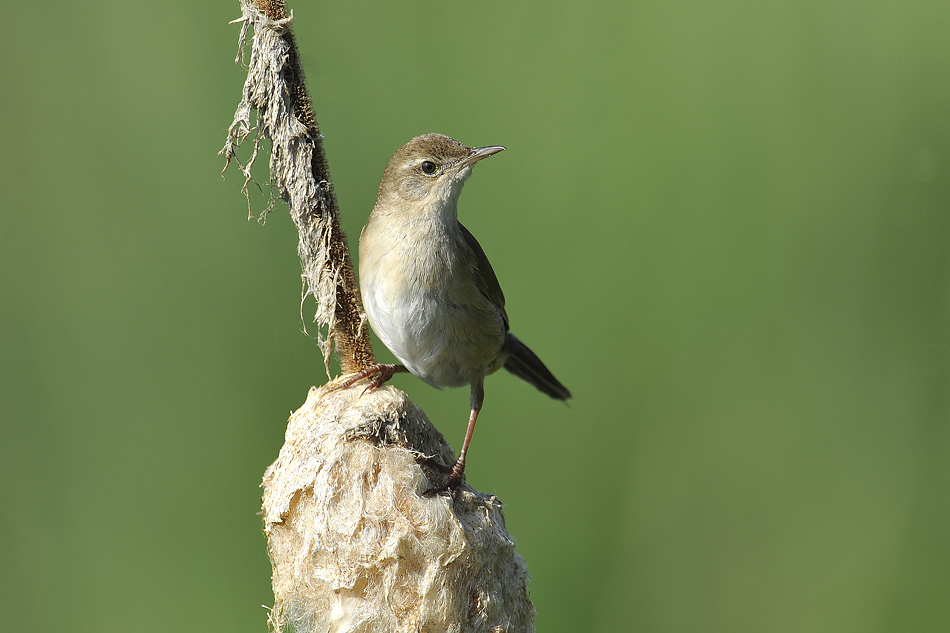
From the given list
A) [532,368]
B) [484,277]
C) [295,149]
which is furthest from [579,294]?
[295,149]

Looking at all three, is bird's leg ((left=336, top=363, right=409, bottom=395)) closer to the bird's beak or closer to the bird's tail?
the bird's tail

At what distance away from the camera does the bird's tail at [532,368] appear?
11.5 feet

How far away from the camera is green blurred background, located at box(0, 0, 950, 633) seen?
10.8 ft

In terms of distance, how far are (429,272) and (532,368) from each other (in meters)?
0.90

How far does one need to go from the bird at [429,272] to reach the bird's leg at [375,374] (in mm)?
39

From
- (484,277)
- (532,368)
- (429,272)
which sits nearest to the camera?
(429,272)

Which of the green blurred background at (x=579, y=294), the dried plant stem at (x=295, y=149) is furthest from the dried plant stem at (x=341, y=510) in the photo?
the green blurred background at (x=579, y=294)

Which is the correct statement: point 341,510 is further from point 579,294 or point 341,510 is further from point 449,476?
point 579,294

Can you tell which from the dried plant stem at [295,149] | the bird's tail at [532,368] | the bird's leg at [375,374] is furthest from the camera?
the bird's tail at [532,368]

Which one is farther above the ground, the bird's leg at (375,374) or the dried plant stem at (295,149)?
the dried plant stem at (295,149)

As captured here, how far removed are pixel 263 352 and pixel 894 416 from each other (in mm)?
3069

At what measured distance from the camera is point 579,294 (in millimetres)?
3654

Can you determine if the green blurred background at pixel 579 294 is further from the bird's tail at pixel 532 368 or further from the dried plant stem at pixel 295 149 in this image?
the dried plant stem at pixel 295 149

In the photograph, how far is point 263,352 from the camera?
3.34 meters
